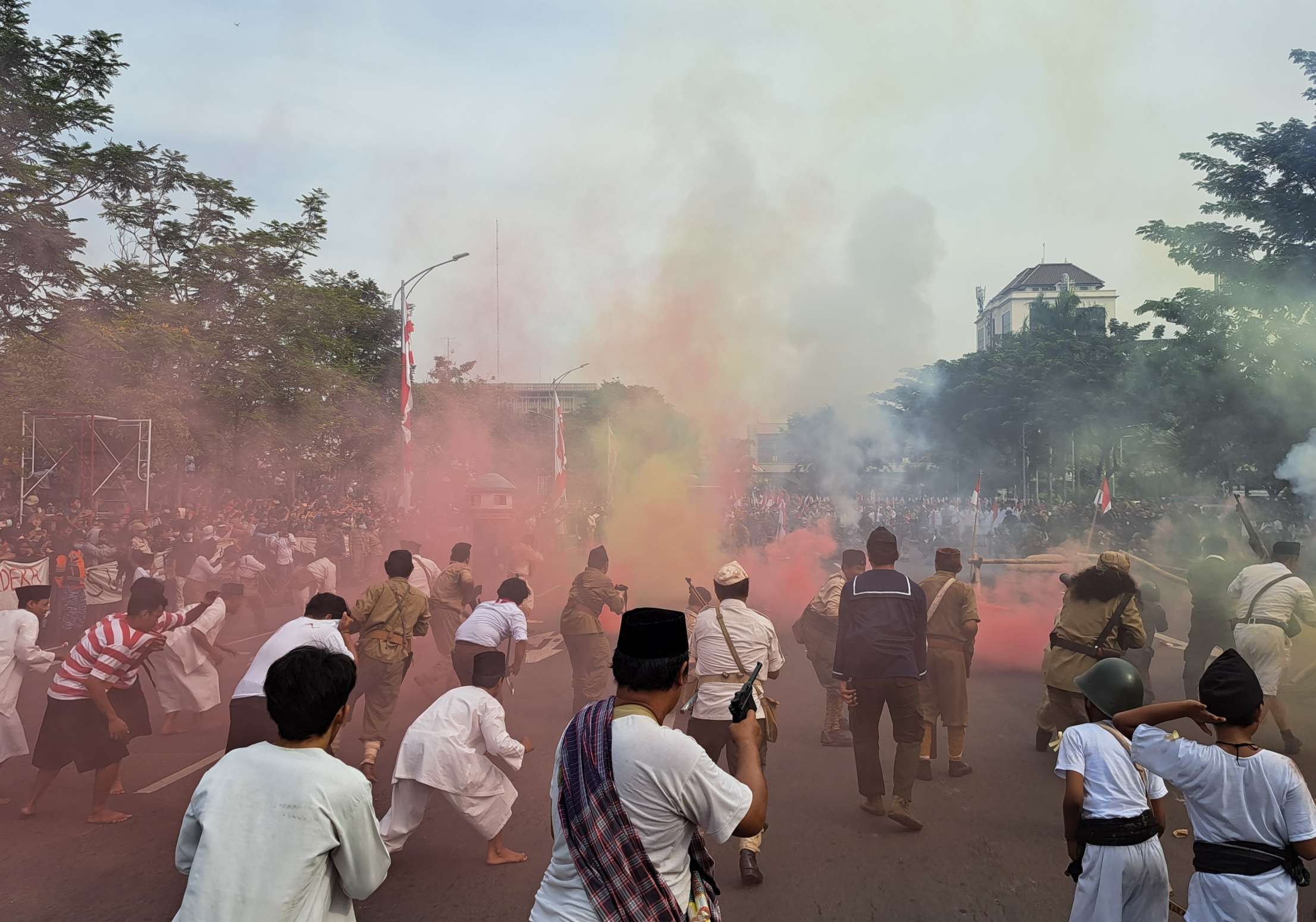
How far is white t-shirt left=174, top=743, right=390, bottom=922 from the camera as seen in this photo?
2320mm

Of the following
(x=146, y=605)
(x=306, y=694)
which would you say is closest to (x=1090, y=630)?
(x=306, y=694)

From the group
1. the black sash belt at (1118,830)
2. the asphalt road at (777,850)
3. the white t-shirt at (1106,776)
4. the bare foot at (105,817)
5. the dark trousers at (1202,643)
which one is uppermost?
the white t-shirt at (1106,776)

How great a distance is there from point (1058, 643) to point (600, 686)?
3723 millimetres

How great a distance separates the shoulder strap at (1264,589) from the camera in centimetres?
691

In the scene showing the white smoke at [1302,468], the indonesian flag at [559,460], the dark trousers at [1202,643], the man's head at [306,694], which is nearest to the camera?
the man's head at [306,694]

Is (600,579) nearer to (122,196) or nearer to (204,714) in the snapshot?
(204,714)

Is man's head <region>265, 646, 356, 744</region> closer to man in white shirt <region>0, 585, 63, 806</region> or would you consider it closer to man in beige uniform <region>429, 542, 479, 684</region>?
man in white shirt <region>0, 585, 63, 806</region>

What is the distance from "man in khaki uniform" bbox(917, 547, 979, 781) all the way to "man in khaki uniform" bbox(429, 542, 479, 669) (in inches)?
164

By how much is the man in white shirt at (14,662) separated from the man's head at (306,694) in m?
4.86

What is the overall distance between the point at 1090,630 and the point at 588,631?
3.87 meters

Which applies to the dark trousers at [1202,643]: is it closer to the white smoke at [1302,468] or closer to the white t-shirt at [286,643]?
the white t-shirt at [286,643]

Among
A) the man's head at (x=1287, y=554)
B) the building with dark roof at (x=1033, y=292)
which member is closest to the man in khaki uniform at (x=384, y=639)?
the man's head at (x=1287, y=554)

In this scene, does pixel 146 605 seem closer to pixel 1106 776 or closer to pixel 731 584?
pixel 731 584

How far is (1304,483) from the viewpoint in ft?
65.7
